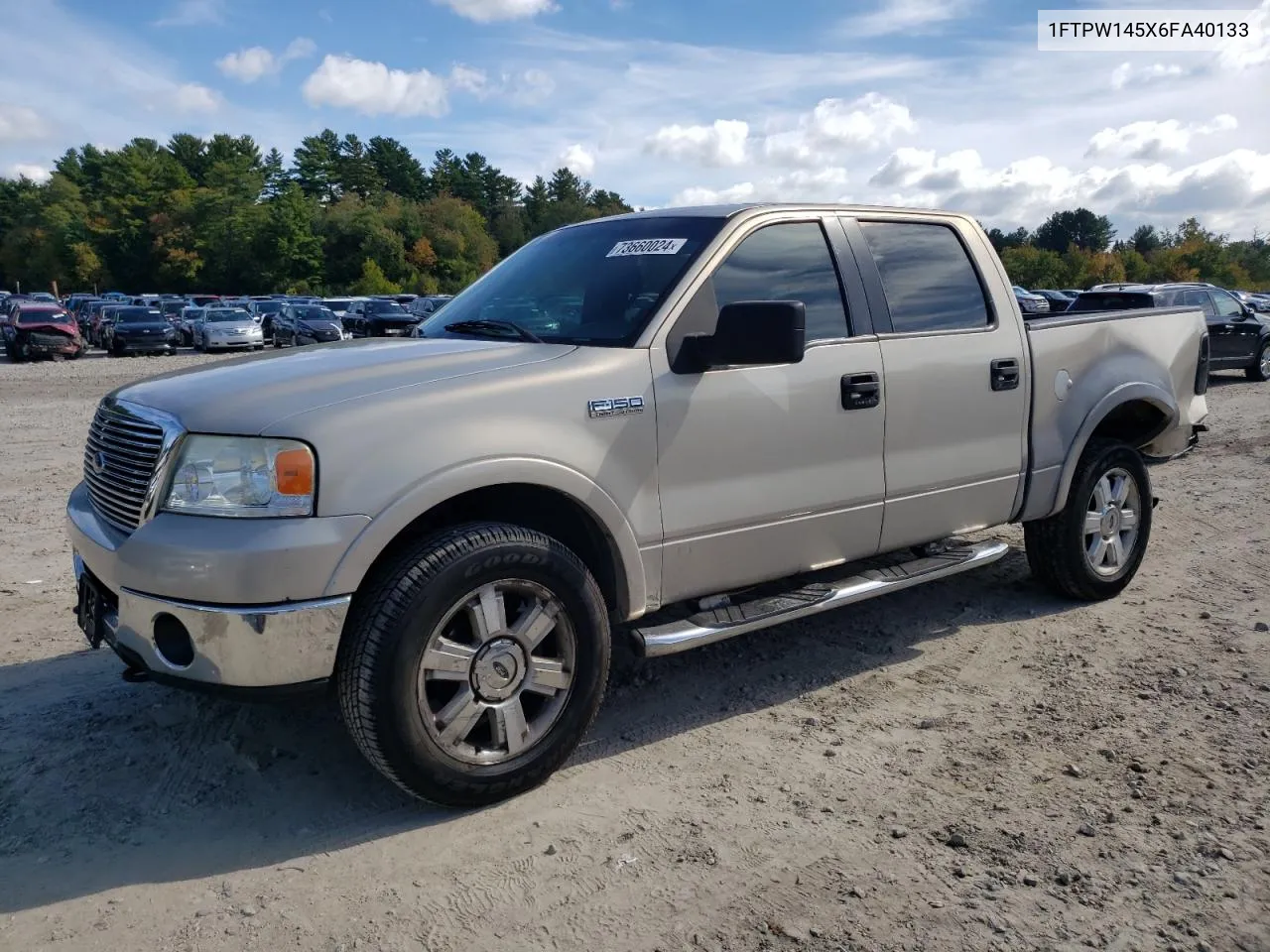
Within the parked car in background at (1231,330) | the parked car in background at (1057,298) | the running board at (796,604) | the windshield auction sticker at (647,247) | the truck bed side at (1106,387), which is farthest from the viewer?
the parked car in background at (1057,298)

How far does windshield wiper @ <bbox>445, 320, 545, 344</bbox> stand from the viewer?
3.96 meters

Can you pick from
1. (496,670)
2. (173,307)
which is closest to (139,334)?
(173,307)

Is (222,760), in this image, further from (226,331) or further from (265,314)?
(265,314)

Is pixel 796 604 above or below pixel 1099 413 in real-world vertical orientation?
below

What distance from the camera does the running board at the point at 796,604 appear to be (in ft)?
12.0

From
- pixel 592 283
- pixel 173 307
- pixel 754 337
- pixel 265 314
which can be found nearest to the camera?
pixel 754 337

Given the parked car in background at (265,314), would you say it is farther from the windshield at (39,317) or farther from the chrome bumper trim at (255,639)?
the chrome bumper trim at (255,639)

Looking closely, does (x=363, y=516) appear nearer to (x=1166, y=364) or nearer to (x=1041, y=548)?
(x=1041, y=548)

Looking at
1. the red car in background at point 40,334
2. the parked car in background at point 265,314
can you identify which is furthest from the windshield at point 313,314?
the red car in background at point 40,334

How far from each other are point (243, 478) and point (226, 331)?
31422mm

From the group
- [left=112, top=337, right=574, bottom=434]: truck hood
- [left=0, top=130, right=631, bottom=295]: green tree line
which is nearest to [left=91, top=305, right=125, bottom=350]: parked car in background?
[left=112, top=337, right=574, bottom=434]: truck hood

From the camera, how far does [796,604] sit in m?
3.98

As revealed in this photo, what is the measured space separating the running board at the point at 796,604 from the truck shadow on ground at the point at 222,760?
458mm

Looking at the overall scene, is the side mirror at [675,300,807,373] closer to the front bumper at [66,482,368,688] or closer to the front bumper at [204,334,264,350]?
the front bumper at [66,482,368,688]
